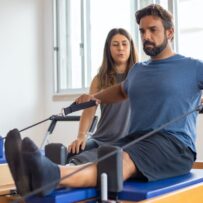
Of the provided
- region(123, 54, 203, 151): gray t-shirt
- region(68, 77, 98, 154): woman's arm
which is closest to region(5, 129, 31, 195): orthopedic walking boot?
region(123, 54, 203, 151): gray t-shirt

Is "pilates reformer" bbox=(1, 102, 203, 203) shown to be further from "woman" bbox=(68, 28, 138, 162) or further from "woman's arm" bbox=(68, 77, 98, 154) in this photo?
"woman" bbox=(68, 28, 138, 162)

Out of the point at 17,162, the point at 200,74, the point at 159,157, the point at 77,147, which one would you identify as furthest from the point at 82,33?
the point at 17,162

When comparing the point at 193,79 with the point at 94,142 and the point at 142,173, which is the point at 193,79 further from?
the point at 94,142

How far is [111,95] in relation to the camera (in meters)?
2.45

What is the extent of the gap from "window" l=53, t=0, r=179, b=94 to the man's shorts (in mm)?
3086

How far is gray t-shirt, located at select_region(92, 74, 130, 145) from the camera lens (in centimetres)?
287

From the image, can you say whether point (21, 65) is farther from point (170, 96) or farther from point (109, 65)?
point (170, 96)

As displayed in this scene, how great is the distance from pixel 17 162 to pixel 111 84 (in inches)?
57.2

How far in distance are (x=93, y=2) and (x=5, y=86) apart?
1621 mm

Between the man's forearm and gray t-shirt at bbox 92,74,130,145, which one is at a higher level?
the man's forearm

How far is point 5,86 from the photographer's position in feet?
18.5

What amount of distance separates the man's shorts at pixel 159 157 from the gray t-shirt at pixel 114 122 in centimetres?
81

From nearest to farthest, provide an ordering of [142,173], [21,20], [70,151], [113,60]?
[142,173] → [70,151] → [113,60] → [21,20]

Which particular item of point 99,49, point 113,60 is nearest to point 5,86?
point 99,49
